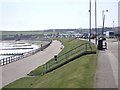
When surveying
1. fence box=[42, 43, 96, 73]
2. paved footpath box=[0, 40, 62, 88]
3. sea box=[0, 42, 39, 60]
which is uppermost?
fence box=[42, 43, 96, 73]

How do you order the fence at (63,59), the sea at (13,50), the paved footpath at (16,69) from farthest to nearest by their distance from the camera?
the sea at (13,50)
the fence at (63,59)
the paved footpath at (16,69)

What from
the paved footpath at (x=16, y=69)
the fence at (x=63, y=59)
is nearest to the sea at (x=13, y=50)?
the paved footpath at (x=16, y=69)

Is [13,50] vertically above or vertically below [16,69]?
below

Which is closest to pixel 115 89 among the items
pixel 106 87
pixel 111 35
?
pixel 106 87

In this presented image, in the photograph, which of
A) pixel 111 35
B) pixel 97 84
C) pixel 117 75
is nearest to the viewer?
pixel 97 84

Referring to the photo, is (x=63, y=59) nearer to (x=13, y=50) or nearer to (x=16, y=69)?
(x=16, y=69)

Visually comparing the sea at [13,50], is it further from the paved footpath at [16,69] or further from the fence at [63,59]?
the fence at [63,59]

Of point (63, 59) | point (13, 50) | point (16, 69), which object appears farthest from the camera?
point (13, 50)

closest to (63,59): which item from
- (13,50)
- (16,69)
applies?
(16,69)

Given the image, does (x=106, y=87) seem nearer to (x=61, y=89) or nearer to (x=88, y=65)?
(x=61, y=89)

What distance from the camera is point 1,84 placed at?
79.2 ft

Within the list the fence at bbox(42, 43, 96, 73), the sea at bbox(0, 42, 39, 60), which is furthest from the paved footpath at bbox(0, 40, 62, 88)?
the sea at bbox(0, 42, 39, 60)

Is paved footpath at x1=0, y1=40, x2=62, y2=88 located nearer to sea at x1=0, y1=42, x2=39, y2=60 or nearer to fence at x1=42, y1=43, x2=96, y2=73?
fence at x1=42, y1=43, x2=96, y2=73

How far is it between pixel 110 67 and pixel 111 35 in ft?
246
